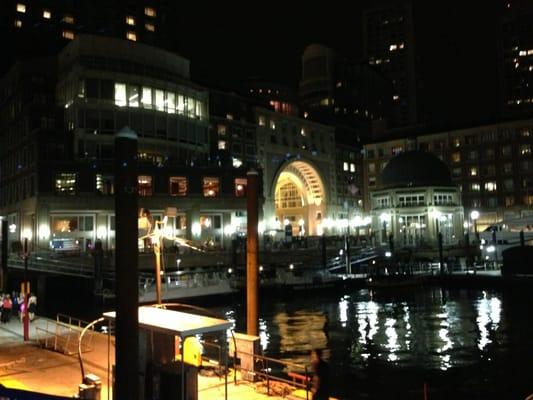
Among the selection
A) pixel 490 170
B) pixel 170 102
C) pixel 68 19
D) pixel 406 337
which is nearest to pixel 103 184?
pixel 170 102

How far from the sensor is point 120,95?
74.8 meters

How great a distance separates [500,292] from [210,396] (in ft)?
183

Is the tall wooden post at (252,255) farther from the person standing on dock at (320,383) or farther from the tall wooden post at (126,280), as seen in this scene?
the tall wooden post at (126,280)

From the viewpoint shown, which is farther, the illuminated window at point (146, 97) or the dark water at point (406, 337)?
the illuminated window at point (146, 97)

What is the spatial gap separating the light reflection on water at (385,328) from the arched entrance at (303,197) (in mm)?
50436

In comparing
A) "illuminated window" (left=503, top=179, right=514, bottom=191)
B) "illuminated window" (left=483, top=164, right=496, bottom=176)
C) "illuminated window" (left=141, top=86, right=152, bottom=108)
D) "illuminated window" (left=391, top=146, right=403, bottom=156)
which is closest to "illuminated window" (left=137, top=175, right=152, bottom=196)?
"illuminated window" (left=141, top=86, right=152, bottom=108)

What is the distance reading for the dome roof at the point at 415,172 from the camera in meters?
98.1

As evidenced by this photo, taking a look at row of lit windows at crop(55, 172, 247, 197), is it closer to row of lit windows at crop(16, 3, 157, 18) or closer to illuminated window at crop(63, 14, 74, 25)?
illuminated window at crop(63, 14, 74, 25)

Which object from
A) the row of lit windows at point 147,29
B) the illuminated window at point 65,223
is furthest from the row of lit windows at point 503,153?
the illuminated window at point 65,223

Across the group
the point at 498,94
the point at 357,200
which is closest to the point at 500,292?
the point at 357,200

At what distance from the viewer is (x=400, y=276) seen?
2721 inches

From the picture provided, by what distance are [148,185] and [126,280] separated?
62.2 metres

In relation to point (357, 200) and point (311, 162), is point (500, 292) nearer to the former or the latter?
point (311, 162)

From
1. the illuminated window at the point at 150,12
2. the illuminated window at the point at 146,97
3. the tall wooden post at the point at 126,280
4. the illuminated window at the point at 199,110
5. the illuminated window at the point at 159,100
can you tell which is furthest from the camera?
the illuminated window at the point at 150,12
